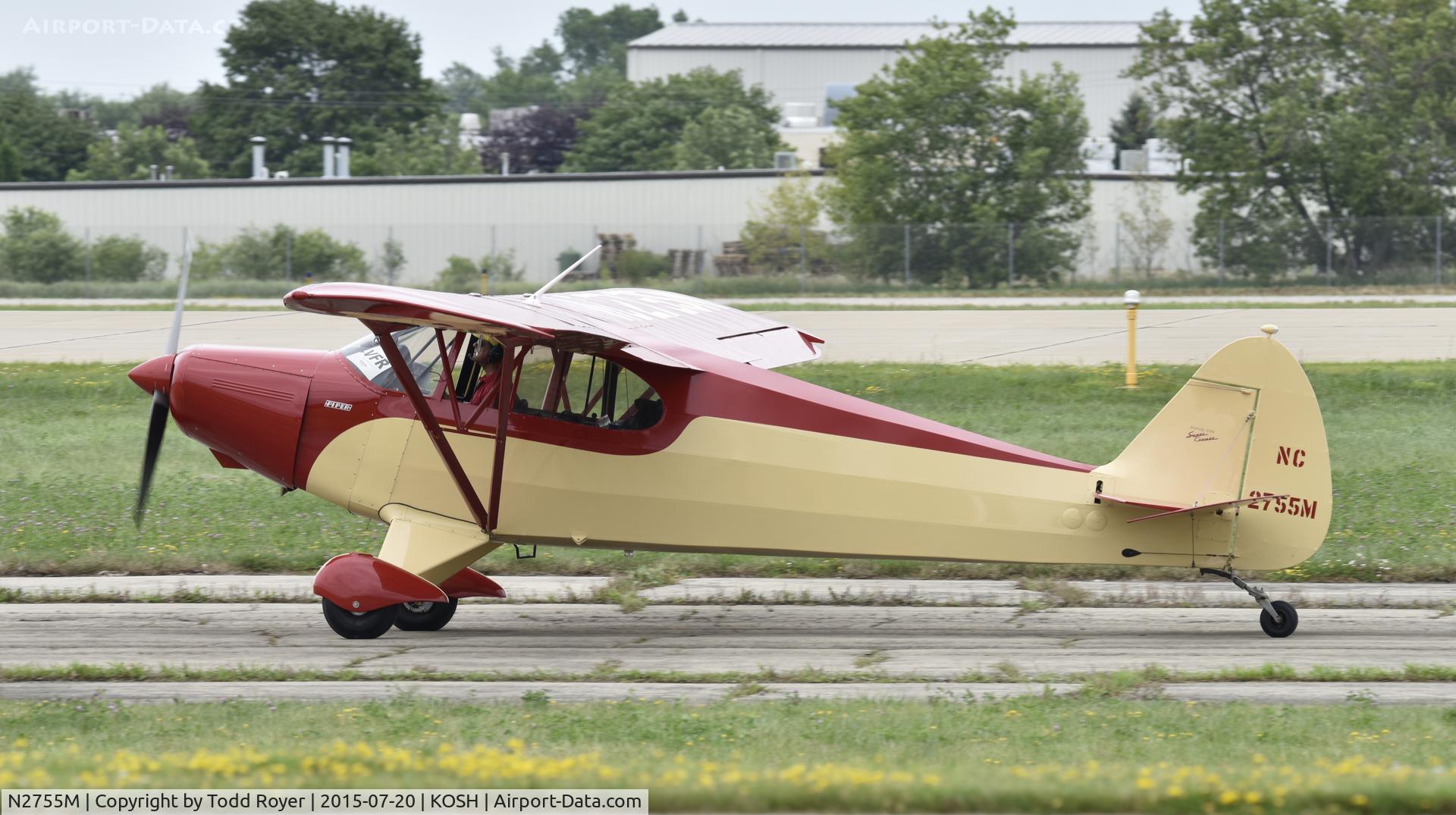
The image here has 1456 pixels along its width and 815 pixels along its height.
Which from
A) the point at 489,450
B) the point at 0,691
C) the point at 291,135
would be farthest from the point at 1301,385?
the point at 291,135

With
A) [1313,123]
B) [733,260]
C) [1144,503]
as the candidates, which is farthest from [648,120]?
[1144,503]

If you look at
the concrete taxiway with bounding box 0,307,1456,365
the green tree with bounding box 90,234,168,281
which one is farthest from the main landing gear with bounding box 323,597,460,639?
the green tree with bounding box 90,234,168,281

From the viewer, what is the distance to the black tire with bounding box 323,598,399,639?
1048 centimetres

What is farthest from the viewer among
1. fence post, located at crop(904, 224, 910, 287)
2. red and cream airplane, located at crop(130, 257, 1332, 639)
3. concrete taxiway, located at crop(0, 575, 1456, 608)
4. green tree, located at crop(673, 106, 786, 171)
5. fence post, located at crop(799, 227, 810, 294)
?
green tree, located at crop(673, 106, 786, 171)

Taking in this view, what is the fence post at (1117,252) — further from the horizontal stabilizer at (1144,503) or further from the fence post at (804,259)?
the horizontal stabilizer at (1144,503)

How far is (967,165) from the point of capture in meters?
46.5

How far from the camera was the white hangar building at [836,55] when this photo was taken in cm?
9244

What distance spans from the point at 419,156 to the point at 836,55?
1402 inches

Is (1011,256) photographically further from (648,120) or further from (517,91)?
(517,91)

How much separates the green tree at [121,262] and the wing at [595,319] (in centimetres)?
4097

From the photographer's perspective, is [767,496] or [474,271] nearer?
[767,496]

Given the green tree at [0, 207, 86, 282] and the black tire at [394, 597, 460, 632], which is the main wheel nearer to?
the black tire at [394, 597, 460, 632]

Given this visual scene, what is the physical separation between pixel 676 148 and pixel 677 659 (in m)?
65.5

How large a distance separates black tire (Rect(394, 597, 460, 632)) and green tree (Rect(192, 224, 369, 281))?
39012mm
